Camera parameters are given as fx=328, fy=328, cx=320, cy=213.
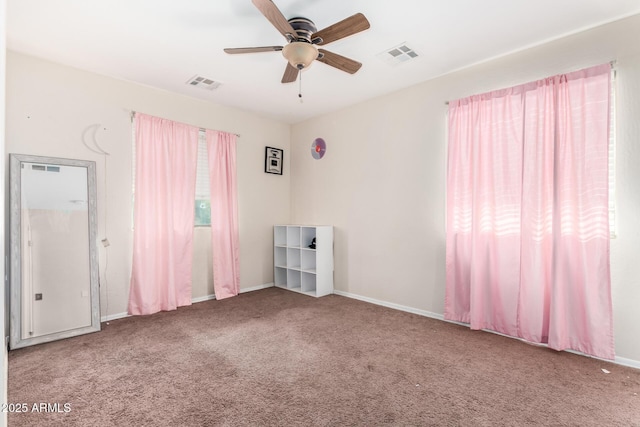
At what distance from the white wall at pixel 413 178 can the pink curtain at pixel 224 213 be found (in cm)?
113

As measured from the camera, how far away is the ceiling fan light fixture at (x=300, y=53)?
2332mm

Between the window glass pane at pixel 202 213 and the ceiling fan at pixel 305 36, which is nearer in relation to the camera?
the ceiling fan at pixel 305 36

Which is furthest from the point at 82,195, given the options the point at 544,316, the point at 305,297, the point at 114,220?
the point at 544,316

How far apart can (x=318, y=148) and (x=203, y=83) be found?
1.80 meters

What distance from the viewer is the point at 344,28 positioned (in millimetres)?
2230

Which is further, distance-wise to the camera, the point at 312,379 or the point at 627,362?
the point at 627,362

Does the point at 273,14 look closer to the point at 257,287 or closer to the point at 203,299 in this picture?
the point at 203,299

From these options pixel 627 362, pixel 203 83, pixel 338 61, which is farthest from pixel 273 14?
pixel 627 362

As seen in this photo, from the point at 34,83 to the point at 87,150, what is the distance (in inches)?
28.2

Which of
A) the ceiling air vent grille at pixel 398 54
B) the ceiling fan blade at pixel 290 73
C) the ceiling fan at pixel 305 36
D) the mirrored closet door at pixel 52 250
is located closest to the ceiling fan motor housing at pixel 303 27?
the ceiling fan at pixel 305 36

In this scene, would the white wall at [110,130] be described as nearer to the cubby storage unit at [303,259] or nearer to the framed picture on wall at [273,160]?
the framed picture on wall at [273,160]

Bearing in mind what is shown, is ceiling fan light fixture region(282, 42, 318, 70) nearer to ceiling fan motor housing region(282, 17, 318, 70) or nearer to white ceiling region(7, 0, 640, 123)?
ceiling fan motor housing region(282, 17, 318, 70)

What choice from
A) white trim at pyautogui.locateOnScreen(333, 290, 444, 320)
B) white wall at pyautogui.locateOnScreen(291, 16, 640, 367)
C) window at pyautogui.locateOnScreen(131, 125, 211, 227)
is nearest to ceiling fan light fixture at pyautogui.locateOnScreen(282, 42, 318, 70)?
white wall at pyautogui.locateOnScreen(291, 16, 640, 367)

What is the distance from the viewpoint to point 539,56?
289 centimetres
